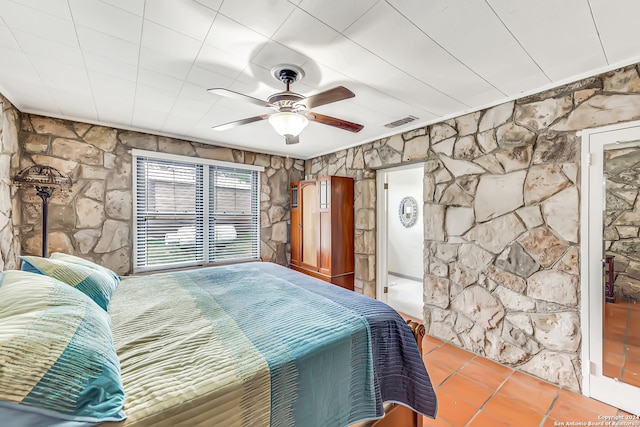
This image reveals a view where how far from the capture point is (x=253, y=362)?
1011 millimetres

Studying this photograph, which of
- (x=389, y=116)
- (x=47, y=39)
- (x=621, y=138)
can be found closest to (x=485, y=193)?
(x=621, y=138)

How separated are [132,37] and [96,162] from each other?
221 cm

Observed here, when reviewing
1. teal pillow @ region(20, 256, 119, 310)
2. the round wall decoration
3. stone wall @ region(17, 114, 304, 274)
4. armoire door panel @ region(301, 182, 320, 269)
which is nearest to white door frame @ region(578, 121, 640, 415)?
armoire door panel @ region(301, 182, 320, 269)

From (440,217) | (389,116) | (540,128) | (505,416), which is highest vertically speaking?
(389,116)

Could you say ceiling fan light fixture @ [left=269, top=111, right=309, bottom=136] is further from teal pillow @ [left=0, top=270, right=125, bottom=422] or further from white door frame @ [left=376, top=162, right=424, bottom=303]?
white door frame @ [left=376, top=162, right=424, bottom=303]

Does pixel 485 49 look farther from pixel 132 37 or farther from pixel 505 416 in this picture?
pixel 505 416

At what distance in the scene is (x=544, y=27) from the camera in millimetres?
1432

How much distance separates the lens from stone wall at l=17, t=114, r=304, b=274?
2721 mm

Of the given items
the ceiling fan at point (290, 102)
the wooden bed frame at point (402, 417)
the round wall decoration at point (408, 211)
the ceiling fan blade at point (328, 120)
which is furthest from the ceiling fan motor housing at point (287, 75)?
the round wall decoration at point (408, 211)

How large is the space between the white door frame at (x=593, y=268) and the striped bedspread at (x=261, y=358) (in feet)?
4.88

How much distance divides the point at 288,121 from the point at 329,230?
6.99 ft

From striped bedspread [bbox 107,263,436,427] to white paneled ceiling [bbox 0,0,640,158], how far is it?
1628 mm

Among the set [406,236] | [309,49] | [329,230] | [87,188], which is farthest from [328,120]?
[406,236]

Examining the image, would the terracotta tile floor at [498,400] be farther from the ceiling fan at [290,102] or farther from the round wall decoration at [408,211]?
the round wall decoration at [408,211]
